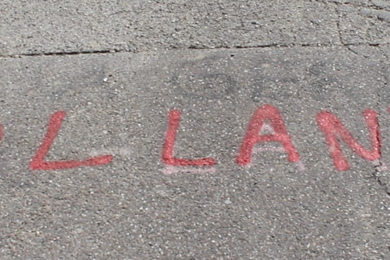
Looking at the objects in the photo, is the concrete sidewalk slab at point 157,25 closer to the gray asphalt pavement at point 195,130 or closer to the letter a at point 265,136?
the gray asphalt pavement at point 195,130

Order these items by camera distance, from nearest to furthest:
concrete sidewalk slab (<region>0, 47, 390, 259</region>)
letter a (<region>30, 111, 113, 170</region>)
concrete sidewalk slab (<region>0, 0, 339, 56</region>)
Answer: concrete sidewalk slab (<region>0, 47, 390, 259</region>), letter a (<region>30, 111, 113, 170</region>), concrete sidewalk slab (<region>0, 0, 339, 56</region>)

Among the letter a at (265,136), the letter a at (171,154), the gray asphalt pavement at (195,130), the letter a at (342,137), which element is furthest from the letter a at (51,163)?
the letter a at (342,137)

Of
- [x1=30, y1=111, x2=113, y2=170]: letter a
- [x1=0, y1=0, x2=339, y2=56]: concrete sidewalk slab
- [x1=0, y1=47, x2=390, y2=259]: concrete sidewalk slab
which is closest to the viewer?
[x1=0, y1=47, x2=390, y2=259]: concrete sidewalk slab

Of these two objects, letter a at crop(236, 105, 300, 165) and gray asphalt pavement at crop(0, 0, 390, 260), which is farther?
letter a at crop(236, 105, 300, 165)

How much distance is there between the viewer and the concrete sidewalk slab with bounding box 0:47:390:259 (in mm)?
2939

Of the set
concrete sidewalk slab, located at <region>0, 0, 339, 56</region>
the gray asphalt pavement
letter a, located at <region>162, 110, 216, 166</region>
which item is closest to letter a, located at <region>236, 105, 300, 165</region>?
the gray asphalt pavement

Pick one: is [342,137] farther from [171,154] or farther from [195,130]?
[171,154]

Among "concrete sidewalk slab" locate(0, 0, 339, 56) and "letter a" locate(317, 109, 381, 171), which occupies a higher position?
"concrete sidewalk slab" locate(0, 0, 339, 56)

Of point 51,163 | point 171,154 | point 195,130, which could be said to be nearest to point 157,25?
point 195,130

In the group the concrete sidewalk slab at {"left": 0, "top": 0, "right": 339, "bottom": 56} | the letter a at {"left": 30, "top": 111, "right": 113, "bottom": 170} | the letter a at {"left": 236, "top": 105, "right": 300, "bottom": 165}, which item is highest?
the concrete sidewalk slab at {"left": 0, "top": 0, "right": 339, "bottom": 56}

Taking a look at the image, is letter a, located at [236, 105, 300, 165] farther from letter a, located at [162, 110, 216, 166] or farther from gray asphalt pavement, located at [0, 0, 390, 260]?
letter a, located at [162, 110, 216, 166]

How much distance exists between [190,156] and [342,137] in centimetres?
90

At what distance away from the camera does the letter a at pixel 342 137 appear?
130 inches

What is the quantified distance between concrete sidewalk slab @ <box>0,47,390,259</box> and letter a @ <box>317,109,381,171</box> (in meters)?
0.04
